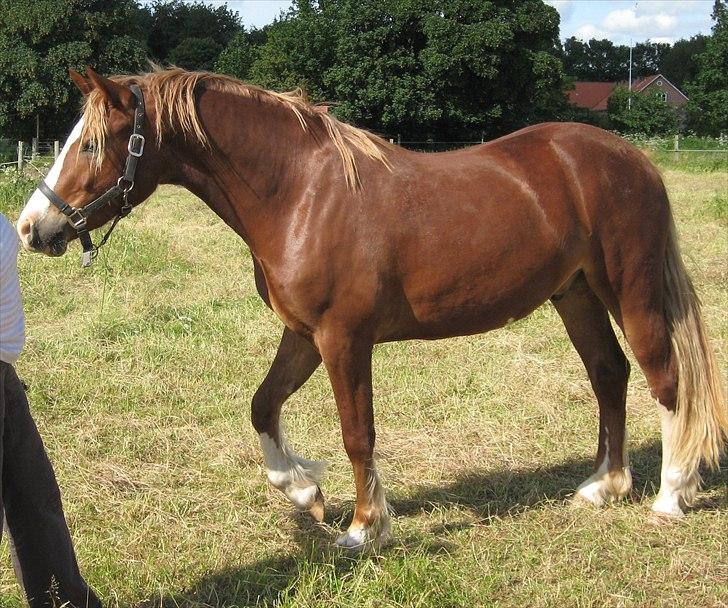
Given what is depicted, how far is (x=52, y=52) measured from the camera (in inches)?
1358

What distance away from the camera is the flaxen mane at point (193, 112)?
115 inches

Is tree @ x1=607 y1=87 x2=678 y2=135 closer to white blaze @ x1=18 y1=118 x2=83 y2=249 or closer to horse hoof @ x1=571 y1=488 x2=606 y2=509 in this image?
horse hoof @ x1=571 y1=488 x2=606 y2=509

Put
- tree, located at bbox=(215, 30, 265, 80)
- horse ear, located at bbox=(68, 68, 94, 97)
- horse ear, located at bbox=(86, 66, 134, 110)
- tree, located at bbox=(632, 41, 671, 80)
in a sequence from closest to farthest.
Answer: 1. horse ear, located at bbox=(86, 66, 134, 110)
2. horse ear, located at bbox=(68, 68, 94, 97)
3. tree, located at bbox=(215, 30, 265, 80)
4. tree, located at bbox=(632, 41, 671, 80)

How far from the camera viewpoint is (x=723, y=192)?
1432 centimetres

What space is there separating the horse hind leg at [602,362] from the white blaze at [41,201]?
2409 millimetres

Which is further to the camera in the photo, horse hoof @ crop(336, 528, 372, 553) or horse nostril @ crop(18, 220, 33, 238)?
horse hoof @ crop(336, 528, 372, 553)

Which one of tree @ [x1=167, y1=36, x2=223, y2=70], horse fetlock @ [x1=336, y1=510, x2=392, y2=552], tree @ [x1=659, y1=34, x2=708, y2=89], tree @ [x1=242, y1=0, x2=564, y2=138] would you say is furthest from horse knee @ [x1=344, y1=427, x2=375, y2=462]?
tree @ [x1=659, y1=34, x2=708, y2=89]

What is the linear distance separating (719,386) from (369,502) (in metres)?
1.82

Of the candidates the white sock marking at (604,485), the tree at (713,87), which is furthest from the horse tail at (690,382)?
the tree at (713,87)

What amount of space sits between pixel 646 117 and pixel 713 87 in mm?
4016

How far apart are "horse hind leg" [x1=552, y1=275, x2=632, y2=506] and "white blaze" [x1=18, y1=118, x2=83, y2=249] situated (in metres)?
2.41

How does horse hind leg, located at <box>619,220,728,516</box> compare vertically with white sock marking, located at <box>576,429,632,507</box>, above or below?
above

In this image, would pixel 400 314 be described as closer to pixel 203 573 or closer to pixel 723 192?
pixel 203 573

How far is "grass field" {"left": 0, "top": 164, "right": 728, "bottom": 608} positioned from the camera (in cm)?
301
